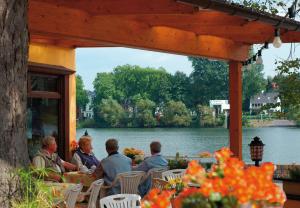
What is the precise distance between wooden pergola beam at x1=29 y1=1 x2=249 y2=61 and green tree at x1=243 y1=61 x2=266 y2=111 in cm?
795

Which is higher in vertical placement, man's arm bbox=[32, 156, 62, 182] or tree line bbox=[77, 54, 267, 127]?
tree line bbox=[77, 54, 267, 127]

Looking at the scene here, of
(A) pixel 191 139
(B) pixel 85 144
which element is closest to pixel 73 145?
(B) pixel 85 144

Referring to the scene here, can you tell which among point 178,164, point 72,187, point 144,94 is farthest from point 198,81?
point 72,187

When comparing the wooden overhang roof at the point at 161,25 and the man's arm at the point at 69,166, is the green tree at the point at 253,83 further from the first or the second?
the man's arm at the point at 69,166

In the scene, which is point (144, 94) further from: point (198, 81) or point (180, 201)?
point (180, 201)

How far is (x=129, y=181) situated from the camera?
7.59 meters

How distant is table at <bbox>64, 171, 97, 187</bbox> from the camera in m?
7.79

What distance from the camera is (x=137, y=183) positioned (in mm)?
7688

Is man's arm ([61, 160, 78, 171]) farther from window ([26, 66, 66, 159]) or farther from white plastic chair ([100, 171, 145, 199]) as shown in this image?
window ([26, 66, 66, 159])

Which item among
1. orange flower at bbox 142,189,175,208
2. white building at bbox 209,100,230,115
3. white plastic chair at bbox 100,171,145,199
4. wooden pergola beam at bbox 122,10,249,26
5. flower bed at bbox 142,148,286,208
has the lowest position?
white plastic chair at bbox 100,171,145,199

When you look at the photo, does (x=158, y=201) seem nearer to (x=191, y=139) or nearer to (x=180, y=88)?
(x=191, y=139)

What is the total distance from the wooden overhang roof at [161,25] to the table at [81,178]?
5.52ft

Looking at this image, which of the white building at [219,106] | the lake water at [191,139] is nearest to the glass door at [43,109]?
the lake water at [191,139]

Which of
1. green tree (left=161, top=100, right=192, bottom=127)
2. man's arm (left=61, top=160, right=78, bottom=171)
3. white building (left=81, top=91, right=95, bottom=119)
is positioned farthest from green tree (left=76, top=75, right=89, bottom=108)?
man's arm (left=61, top=160, right=78, bottom=171)
